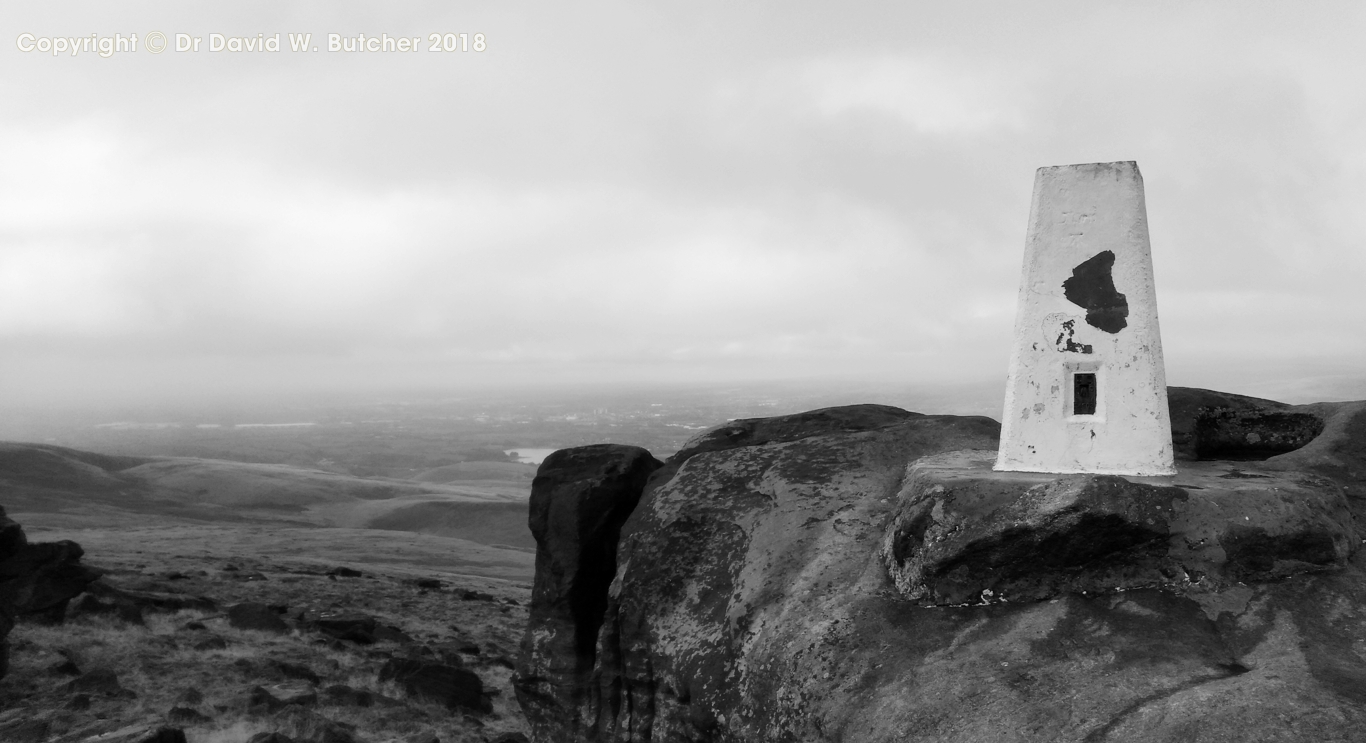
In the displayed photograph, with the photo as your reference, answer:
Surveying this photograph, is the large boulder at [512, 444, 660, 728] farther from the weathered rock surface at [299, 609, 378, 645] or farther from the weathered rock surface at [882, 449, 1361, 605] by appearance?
the weathered rock surface at [299, 609, 378, 645]

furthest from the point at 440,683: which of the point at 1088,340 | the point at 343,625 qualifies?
the point at 1088,340

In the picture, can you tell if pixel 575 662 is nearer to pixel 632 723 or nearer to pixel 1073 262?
pixel 632 723

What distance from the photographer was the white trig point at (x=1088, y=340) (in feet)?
41.5

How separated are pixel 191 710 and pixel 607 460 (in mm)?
9848

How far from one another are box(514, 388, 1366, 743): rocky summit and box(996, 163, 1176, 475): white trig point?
2.90 feet

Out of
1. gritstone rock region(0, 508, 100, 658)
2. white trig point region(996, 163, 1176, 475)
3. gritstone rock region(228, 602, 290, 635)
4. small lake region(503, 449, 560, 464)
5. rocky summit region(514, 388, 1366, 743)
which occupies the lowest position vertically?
small lake region(503, 449, 560, 464)

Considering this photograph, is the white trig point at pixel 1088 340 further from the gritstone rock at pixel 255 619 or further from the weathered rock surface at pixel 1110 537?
the gritstone rock at pixel 255 619

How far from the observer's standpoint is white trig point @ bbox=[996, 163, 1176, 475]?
41.5 ft

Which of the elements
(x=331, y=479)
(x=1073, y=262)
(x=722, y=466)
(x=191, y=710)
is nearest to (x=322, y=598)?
(x=191, y=710)

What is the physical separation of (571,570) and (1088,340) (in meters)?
9.26

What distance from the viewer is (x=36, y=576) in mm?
24203

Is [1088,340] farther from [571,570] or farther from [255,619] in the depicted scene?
[255,619]

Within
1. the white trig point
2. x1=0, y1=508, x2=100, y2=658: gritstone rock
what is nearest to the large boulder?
the white trig point

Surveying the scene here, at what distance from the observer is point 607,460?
1694cm
